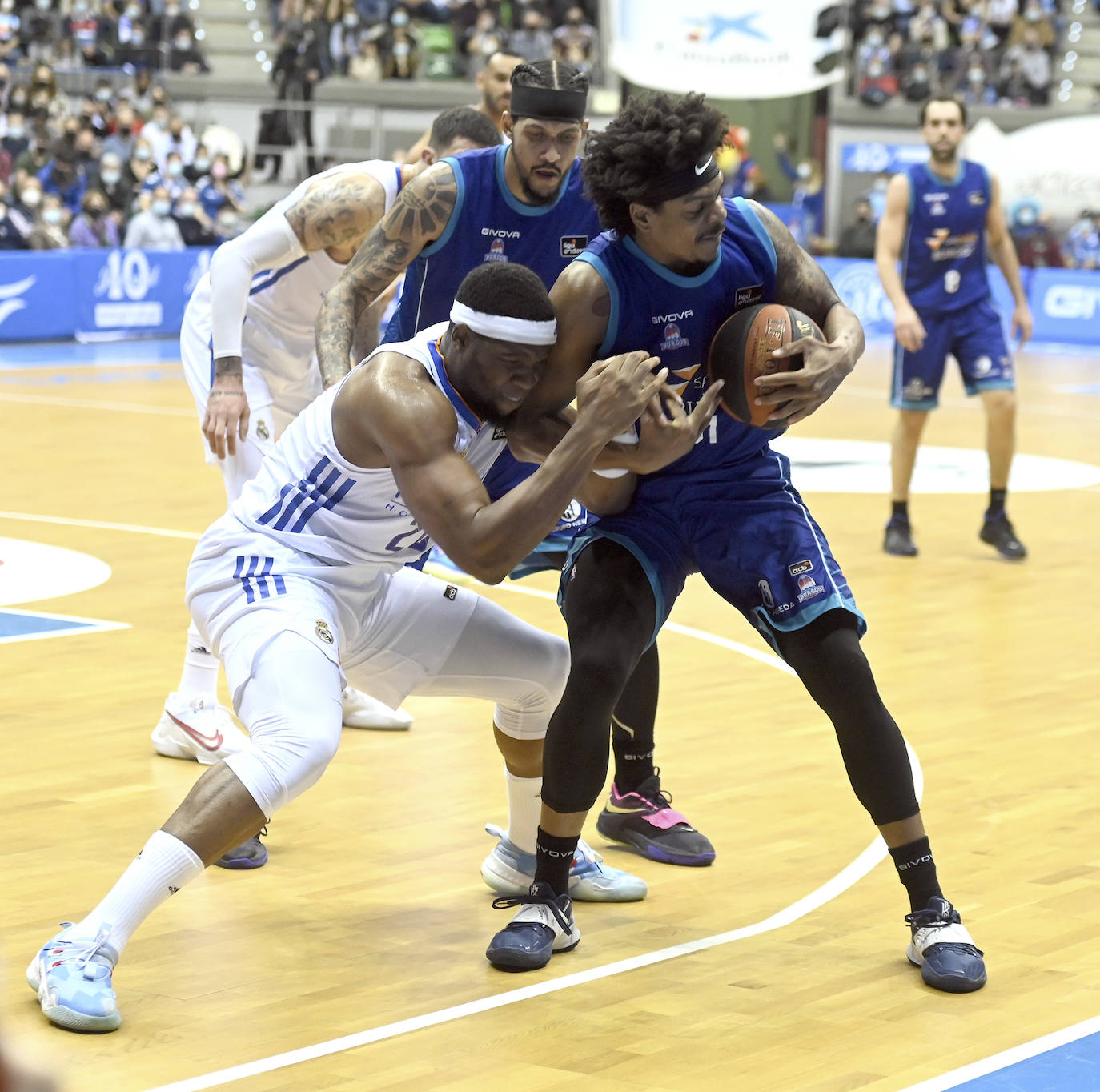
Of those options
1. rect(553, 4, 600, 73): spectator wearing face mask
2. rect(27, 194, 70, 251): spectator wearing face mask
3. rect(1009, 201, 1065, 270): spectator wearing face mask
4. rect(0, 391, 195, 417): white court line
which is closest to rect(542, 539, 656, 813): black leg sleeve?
rect(0, 391, 195, 417): white court line

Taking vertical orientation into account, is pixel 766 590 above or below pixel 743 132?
above

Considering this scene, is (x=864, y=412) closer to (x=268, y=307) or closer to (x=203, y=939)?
(x=268, y=307)

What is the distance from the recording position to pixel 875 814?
14.1 feet


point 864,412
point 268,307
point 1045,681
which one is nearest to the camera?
point 268,307

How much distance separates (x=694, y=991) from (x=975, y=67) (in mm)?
27168

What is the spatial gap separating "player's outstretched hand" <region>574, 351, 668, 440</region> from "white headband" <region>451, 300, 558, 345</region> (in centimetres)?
18

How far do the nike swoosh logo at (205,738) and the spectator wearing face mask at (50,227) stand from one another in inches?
606

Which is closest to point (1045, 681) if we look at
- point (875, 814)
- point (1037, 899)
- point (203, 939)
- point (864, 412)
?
point (1037, 899)

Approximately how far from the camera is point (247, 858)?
A: 494 centimetres

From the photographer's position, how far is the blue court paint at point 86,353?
18047mm

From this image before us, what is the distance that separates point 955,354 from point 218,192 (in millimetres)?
15550

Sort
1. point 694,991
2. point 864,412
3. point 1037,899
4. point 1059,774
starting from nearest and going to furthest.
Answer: point 694,991
point 1037,899
point 1059,774
point 864,412

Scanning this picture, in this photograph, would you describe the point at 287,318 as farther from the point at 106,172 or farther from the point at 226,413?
the point at 106,172

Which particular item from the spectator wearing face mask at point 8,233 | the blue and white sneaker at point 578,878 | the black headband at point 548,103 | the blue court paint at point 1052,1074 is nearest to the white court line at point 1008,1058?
the blue court paint at point 1052,1074
